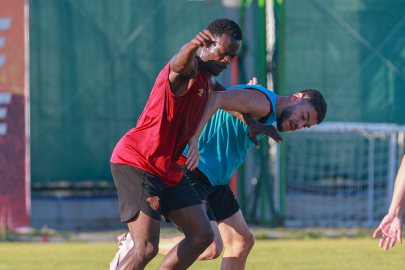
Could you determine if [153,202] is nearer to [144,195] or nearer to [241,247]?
[144,195]

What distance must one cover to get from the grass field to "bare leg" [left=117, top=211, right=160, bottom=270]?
2.24 metres

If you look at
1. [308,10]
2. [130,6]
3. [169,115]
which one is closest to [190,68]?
[169,115]

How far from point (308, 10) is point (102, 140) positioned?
4.72 m

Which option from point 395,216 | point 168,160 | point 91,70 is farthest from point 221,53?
point 91,70

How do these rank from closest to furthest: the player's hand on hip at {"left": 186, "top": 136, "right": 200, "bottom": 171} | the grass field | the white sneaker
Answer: the player's hand on hip at {"left": 186, "top": 136, "right": 200, "bottom": 171} → the white sneaker → the grass field

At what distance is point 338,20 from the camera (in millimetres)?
10273

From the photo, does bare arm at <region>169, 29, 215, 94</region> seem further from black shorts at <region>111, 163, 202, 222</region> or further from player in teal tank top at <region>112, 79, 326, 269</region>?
player in teal tank top at <region>112, 79, 326, 269</region>

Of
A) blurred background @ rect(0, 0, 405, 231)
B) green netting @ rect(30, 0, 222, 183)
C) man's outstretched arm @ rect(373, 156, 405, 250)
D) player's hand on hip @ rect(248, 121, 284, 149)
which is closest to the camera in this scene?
man's outstretched arm @ rect(373, 156, 405, 250)

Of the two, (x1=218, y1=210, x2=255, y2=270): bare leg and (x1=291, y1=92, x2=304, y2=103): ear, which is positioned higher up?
(x1=291, y1=92, x2=304, y2=103): ear

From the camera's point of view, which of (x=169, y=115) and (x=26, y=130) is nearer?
(x=169, y=115)

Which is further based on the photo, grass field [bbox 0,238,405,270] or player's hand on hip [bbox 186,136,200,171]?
grass field [bbox 0,238,405,270]

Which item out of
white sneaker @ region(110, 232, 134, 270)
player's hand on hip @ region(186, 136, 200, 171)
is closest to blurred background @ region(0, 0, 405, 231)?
white sneaker @ region(110, 232, 134, 270)

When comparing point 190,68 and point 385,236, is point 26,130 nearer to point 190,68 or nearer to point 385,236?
point 190,68

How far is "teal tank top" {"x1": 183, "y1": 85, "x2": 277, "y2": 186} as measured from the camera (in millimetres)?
3873
